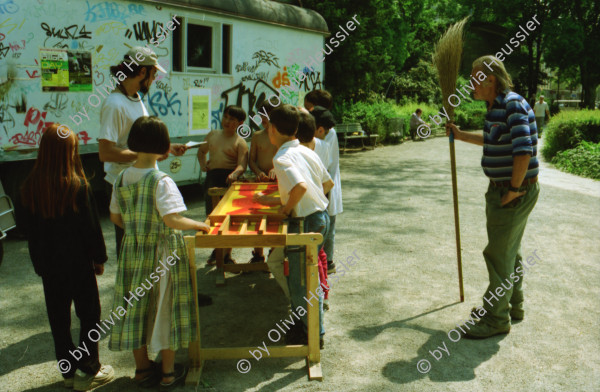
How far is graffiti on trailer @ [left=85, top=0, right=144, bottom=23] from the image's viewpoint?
687 cm

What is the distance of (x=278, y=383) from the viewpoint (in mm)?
3553

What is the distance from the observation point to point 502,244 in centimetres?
408

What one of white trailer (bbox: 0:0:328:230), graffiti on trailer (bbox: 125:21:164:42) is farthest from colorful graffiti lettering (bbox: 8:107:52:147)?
graffiti on trailer (bbox: 125:21:164:42)

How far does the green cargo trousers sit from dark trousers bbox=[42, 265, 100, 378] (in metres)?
2.77

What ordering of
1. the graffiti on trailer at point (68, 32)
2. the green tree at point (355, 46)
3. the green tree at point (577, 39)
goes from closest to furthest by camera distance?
1. the graffiti on trailer at point (68, 32)
2. the green tree at point (355, 46)
3. the green tree at point (577, 39)

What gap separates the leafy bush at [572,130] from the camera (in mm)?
14227

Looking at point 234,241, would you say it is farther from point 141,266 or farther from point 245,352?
point 245,352

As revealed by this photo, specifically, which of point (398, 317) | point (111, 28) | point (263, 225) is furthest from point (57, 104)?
point (398, 317)

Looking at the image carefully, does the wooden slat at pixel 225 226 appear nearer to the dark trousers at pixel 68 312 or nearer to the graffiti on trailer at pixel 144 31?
the dark trousers at pixel 68 312

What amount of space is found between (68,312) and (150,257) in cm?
65

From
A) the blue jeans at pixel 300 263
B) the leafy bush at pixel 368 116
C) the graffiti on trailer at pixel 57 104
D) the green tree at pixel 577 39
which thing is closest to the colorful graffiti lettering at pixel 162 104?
the graffiti on trailer at pixel 57 104

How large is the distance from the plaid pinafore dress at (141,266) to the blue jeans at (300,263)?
30.0 inches

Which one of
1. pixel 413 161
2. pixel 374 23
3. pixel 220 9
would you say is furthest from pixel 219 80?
pixel 374 23

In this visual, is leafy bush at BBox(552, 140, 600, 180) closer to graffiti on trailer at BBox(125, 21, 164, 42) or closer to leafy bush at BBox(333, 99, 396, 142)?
leafy bush at BBox(333, 99, 396, 142)
